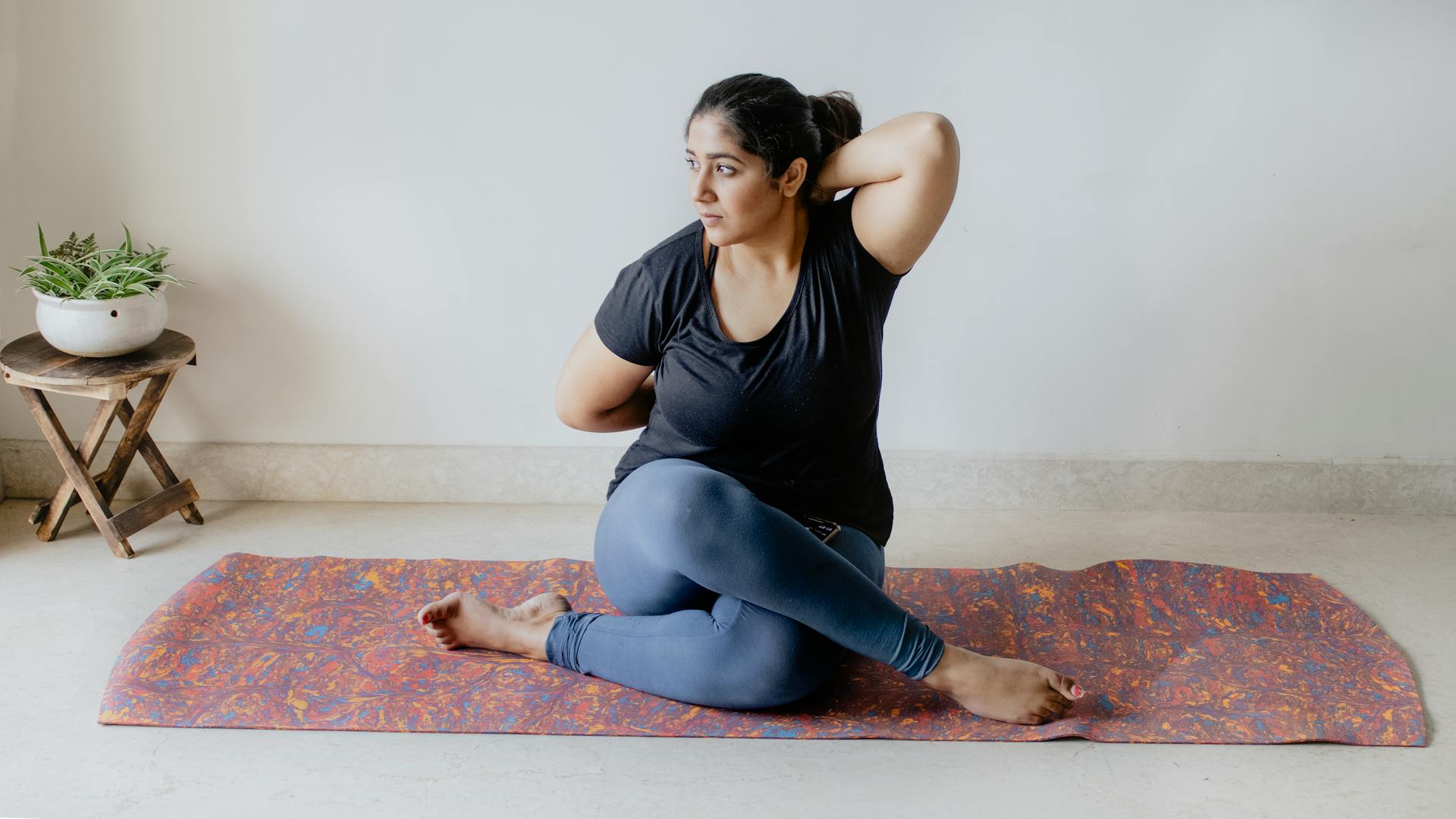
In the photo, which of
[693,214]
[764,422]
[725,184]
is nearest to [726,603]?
[764,422]

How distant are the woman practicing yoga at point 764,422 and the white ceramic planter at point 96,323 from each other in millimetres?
1107

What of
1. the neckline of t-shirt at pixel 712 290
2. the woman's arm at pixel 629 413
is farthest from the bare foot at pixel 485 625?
the neckline of t-shirt at pixel 712 290

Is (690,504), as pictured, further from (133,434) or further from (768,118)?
(133,434)

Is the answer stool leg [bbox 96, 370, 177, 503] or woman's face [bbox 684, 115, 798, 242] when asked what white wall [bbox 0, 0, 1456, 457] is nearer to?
stool leg [bbox 96, 370, 177, 503]

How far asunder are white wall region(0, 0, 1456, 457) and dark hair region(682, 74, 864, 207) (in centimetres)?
87

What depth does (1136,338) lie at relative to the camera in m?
3.23

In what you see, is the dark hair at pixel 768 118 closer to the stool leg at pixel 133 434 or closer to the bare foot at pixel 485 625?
the bare foot at pixel 485 625

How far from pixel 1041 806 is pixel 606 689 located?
811mm

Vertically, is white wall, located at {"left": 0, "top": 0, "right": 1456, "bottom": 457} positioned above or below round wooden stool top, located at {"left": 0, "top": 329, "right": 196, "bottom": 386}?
above

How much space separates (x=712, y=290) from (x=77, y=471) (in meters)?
1.70

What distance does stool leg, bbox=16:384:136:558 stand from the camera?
2.93m

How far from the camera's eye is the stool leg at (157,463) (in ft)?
10.3

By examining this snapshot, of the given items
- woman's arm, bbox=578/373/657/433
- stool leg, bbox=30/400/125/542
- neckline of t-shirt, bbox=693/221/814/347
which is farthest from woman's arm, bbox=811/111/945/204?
stool leg, bbox=30/400/125/542

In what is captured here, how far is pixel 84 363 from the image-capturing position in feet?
9.46
